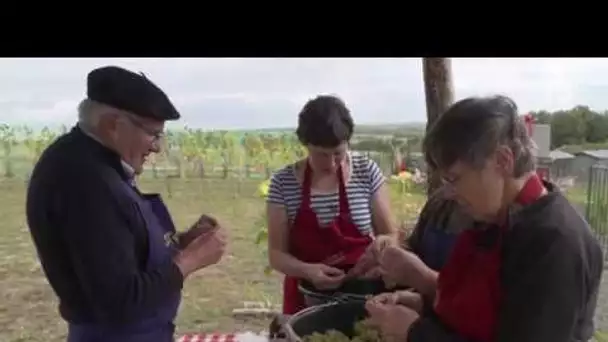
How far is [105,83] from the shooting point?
58.0 inches

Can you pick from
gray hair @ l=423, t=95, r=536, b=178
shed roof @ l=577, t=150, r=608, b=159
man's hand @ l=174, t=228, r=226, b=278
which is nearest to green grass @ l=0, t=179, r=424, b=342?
shed roof @ l=577, t=150, r=608, b=159

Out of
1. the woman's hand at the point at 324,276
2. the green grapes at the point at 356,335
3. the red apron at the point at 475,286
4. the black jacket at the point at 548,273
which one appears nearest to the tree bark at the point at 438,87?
the woman's hand at the point at 324,276

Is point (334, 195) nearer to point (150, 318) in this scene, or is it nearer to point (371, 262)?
point (371, 262)

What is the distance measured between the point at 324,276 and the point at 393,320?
0.54 metres

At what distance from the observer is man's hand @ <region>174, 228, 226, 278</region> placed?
154 cm

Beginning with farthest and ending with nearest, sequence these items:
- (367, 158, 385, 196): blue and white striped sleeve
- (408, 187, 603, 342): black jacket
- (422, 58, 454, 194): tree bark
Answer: (422, 58, 454, 194): tree bark, (367, 158, 385, 196): blue and white striped sleeve, (408, 187, 603, 342): black jacket

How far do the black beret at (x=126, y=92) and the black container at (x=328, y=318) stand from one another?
51cm

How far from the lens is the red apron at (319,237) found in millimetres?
1944

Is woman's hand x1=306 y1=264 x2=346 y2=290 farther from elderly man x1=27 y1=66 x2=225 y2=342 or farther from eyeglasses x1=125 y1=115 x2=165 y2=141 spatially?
eyeglasses x1=125 y1=115 x2=165 y2=141

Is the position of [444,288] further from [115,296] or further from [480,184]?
[115,296]

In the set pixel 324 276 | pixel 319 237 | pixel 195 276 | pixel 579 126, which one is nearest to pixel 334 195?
pixel 319 237

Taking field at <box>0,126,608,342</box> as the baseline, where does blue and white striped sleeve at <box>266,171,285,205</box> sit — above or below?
above

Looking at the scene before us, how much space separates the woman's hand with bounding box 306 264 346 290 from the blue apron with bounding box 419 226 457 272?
0.77 feet

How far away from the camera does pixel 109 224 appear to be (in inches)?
54.6
